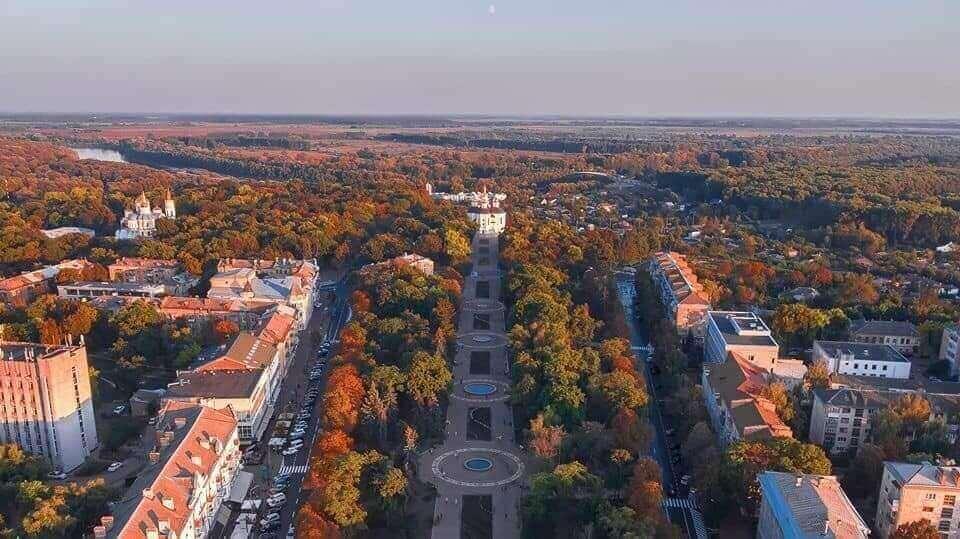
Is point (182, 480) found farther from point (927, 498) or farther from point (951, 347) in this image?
point (951, 347)

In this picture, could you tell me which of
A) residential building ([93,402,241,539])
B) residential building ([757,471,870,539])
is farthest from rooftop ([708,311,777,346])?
residential building ([93,402,241,539])

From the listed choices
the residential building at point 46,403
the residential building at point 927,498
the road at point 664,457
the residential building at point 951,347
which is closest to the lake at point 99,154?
the residential building at point 46,403

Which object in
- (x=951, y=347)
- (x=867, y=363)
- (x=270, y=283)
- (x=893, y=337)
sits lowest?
(x=893, y=337)

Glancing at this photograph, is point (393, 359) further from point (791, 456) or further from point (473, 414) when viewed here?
point (791, 456)

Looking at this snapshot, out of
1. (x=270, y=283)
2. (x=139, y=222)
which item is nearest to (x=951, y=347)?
(x=270, y=283)

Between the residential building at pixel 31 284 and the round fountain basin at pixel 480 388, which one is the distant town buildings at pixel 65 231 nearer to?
the residential building at pixel 31 284

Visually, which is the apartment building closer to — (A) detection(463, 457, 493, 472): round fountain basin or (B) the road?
(A) detection(463, 457, 493, 472): round fountain basin

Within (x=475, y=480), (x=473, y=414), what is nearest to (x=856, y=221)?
(x=473, y=414)
